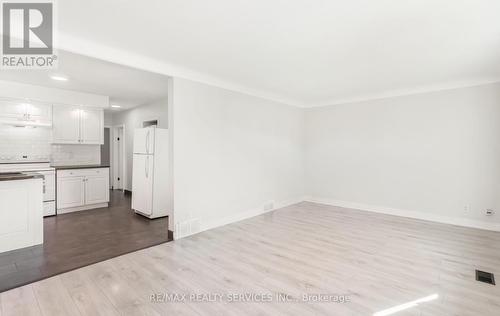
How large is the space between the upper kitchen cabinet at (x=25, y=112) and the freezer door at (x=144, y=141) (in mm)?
1991

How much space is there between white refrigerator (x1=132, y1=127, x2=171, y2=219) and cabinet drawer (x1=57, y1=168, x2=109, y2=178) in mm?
1279

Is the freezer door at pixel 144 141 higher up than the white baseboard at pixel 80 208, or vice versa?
the freezer door at pixel 144 141

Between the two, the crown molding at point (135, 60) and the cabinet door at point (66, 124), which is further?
the cabinet door at point (66, 124)

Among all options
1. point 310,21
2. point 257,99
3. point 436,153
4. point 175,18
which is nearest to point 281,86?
point 257,99

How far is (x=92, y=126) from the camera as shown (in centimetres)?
556

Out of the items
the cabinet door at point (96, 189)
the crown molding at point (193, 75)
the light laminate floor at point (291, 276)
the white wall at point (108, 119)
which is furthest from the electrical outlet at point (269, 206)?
the white wall at point (108, 119)

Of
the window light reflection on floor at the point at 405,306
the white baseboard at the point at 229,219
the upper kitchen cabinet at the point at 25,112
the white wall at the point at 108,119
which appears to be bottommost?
the window light reflection on floor at the point at 405,306

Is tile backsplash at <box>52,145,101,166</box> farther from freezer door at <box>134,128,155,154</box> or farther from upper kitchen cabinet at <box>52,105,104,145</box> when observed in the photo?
freezer door at <box>134,128,155,154</box>

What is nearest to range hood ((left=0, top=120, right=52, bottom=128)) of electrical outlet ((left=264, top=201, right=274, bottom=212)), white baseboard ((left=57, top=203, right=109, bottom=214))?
white baseboard ((left=57, top=203, right=109, bottom=214))

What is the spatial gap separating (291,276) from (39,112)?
572 cm

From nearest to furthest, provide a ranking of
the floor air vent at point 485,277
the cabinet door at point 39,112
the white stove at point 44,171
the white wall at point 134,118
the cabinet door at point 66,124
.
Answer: the floor air vent at point 485,277
the white stove at point 44,171
the cabinet door at point 39,112
the cabinet door at point 66,124
the white wall at point 134,118

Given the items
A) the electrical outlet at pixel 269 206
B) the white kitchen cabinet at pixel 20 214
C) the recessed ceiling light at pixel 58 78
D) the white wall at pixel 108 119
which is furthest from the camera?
the white wall at pixel 108 119

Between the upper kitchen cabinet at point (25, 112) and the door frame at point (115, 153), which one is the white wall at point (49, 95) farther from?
the door frame at point (115, 153)

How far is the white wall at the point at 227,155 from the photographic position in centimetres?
368
